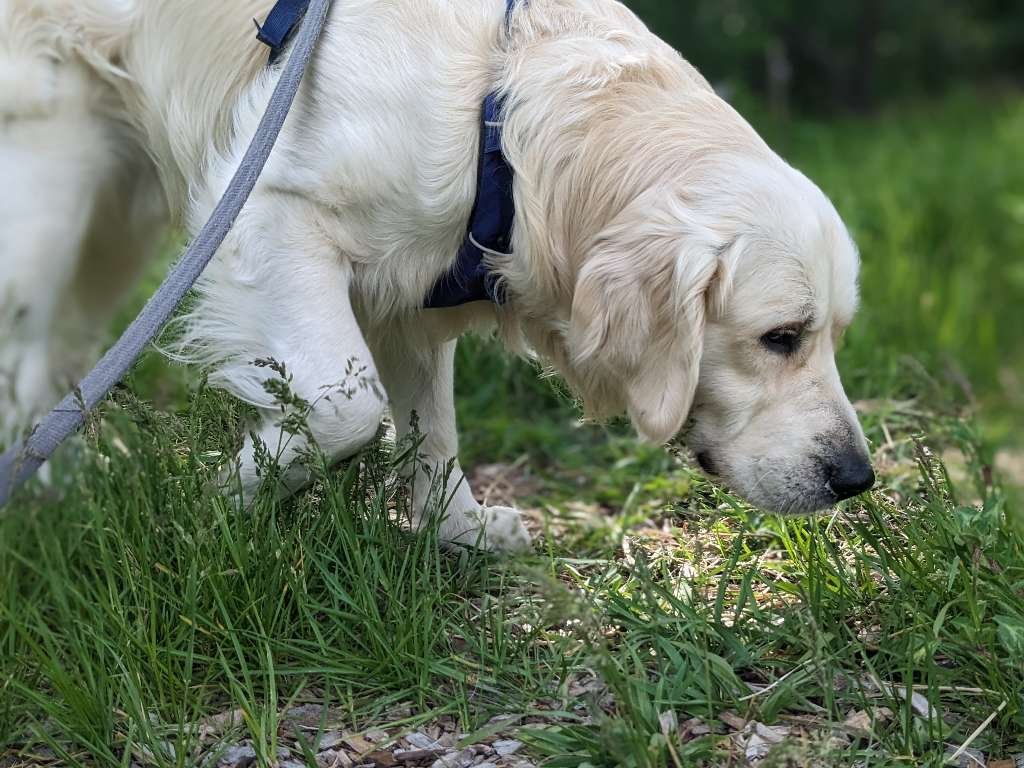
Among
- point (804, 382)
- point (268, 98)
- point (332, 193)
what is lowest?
point (804, 382)

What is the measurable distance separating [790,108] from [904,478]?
10.4 metres

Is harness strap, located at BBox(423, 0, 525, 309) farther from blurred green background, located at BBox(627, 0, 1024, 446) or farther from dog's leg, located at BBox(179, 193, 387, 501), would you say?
blurred green background, located at BBox(627, 0, 1024, 446)

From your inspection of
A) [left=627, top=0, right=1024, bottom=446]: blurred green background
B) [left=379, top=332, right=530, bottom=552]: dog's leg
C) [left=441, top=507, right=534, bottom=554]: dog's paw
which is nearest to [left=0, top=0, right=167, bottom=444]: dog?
[left=379, top=332, right=530, bottom=552]: dog's leg

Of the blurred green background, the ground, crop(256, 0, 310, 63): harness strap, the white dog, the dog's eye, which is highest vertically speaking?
crop(256, 0, 310, 63): harness strap

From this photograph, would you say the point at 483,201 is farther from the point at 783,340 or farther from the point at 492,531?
the point at 492,531

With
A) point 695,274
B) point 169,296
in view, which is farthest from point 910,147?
point 169,296

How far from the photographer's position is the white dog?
2.63 metres

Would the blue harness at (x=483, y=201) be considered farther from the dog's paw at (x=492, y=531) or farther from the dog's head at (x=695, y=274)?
the dog's paw at (x=492, y=531)

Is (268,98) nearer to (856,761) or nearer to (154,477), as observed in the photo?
(154,477)

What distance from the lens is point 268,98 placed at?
2883 mm

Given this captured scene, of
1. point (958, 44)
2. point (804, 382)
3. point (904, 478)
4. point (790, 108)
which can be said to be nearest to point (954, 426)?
point (904, 478)

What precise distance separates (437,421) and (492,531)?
1.29 feet

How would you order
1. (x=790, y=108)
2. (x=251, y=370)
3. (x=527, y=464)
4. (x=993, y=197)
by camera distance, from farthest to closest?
1. (x=790, y=108)
2. (x=993, y=197)
3. (x=527, y=464)
4. (x=251, y=370)

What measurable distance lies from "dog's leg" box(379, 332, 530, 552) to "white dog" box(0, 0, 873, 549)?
0.78ft
